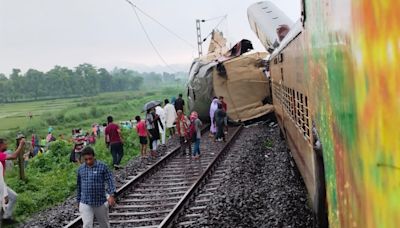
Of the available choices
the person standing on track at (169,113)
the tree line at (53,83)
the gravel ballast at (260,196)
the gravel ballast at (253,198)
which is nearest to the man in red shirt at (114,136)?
the gravel ballast at (253,198)

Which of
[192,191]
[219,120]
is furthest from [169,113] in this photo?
[192,191]

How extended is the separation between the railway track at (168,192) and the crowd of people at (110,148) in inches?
35.0

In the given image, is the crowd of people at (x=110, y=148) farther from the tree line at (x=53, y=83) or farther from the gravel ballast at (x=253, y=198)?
the tree line at (x=53, y=83)

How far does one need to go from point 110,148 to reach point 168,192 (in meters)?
4.30

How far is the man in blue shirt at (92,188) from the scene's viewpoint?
610 cm

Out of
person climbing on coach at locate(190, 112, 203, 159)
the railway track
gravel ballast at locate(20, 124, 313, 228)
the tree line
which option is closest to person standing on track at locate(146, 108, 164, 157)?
the railway track

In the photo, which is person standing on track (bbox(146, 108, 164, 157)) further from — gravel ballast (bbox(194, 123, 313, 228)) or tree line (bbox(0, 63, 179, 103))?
tree line (bbox(0, 63, 179, 103))

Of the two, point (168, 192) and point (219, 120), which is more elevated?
point (219, 120)

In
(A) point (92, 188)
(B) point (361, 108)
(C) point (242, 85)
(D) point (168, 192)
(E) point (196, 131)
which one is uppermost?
(B) point (361, 108)

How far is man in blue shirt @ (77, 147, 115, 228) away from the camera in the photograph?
6098 mm

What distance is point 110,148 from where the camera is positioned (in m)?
14.1

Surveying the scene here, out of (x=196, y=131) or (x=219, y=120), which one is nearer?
(x=196, y=131)

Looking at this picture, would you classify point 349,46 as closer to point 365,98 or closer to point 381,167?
point 365,98

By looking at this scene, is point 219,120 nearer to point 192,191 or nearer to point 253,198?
point 192,191
